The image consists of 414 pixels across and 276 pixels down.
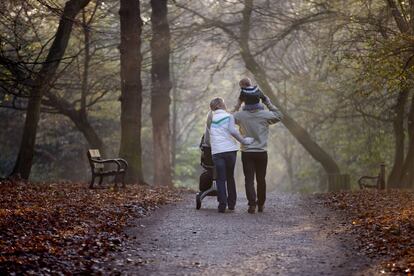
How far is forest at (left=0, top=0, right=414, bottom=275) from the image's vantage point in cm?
1066

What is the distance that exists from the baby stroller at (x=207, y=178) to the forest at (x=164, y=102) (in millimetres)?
1181

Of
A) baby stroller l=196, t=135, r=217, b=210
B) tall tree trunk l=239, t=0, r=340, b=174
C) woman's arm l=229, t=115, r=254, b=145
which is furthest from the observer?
tall tree trunk l=239, t=0, r=340, b=174

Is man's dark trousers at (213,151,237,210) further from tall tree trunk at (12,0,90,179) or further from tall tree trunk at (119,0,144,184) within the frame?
tall tree trunk at (119,0,144,184)

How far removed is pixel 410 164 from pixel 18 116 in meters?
18.6

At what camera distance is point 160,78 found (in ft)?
77.7

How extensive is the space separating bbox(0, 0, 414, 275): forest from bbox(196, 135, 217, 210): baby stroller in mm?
1181

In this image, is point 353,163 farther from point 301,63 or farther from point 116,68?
point 116,68

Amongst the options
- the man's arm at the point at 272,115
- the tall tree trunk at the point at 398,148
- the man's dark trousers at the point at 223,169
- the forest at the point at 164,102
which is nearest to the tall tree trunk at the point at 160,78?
the forest at the point at 164,102

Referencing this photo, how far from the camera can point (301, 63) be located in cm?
3506

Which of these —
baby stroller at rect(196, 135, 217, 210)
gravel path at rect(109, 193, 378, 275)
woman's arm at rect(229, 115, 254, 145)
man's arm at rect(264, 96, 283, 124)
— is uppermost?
man's arm at rect(264, 96, 283, 124)

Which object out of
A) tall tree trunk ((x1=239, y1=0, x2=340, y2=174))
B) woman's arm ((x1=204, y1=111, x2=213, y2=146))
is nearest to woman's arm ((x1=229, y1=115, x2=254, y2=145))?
woman's arm ((x1=204, y1=111, x2=213, y2=146))

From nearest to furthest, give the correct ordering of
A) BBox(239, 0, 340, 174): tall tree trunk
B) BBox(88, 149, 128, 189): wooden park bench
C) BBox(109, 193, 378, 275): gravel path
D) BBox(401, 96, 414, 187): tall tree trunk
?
BBox(109, 193, 378, 275): gravel path → BBox(88, 149, 128, 189): wooden park bench → BBox(401, 96, 414, 187): tall tree trunk → BBox(239, 0, 340, 174): tall tree trunk

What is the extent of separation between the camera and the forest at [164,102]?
1066 cm

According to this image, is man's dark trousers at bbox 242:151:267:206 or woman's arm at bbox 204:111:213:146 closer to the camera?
man's dark trousers at bbox 242:151:267:206
